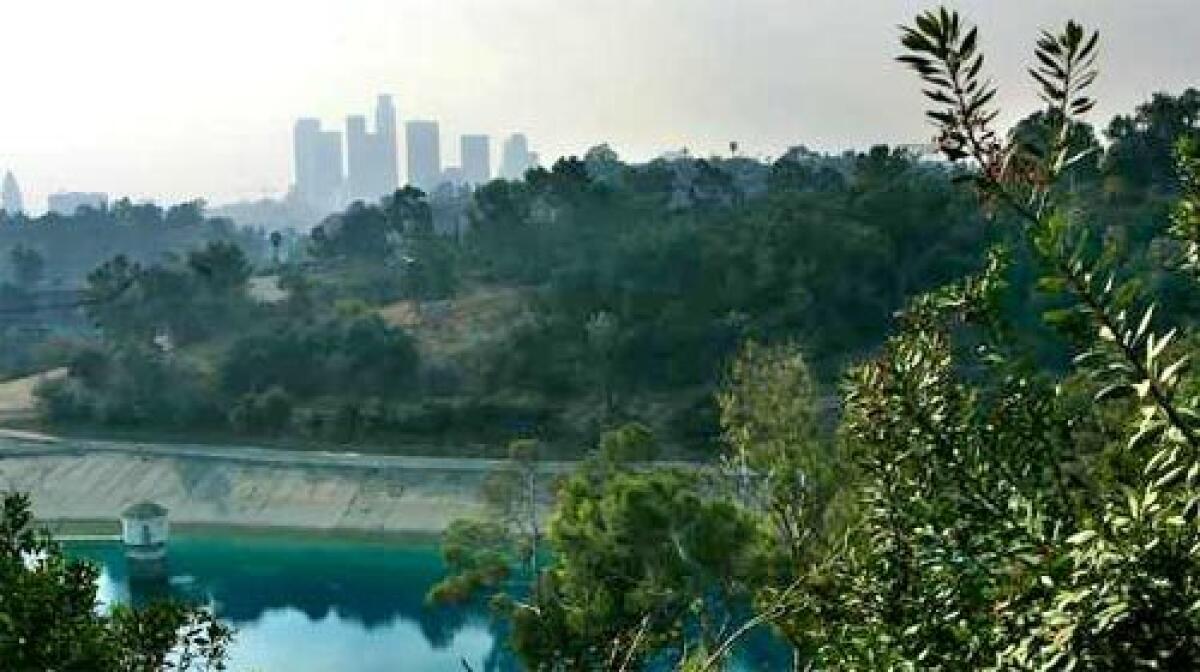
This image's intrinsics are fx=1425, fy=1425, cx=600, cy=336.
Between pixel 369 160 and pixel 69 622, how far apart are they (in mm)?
164594

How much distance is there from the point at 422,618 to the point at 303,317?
64.6ft

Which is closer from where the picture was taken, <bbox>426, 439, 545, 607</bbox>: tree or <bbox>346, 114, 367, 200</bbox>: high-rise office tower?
<bbox>426, 439, 545, 607</bbox>: tree

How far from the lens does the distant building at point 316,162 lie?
16762cm

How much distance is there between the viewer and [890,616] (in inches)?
115

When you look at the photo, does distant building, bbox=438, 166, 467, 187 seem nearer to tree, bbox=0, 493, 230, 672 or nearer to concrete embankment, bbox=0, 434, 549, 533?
concrete embankment, bbox=0, 434, 549, 533

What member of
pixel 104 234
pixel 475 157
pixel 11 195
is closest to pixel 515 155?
pixel 475 157

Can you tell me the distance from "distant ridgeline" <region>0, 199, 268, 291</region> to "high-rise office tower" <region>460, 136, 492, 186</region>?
83.2 m

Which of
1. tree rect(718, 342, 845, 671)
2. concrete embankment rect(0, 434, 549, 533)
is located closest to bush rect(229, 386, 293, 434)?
concrete embankment rect(0, 434, 549, 533)

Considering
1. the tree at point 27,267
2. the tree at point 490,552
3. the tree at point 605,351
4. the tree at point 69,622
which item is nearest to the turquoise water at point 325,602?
the tree at point 490,552

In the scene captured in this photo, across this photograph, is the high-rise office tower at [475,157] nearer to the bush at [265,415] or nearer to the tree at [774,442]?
the bush at [265,415]

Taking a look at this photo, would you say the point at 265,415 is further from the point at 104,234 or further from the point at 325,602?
the point at 104,234

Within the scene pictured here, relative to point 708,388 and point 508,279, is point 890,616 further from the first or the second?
point 508,279

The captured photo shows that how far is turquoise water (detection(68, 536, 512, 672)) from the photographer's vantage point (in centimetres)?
2178

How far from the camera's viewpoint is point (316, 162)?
172 meters
